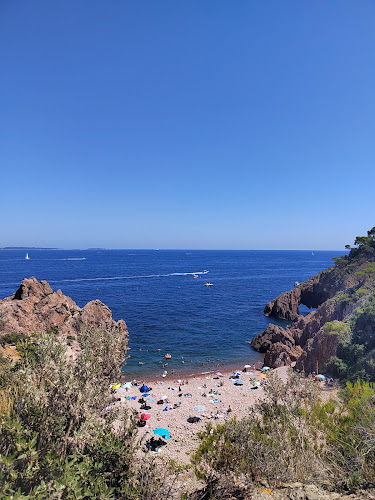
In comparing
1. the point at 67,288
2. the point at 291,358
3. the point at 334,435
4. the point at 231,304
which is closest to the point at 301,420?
the point at 334,435

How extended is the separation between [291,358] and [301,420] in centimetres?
2221

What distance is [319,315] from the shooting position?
28453 mm

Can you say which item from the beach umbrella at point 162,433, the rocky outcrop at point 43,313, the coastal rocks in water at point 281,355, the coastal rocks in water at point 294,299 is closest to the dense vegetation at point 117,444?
the beach umbrella at point 162,433

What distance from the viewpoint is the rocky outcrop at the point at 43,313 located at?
24.2 metres

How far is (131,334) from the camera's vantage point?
111 ft

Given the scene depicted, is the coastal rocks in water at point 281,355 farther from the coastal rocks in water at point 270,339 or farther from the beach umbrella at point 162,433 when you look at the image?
the beach umbrella at point 162,433

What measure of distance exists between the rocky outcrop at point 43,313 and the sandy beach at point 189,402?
20.7 ft

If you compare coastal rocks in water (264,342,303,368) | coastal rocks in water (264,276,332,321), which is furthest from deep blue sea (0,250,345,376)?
coastal rocks in water (264,276,332,321)

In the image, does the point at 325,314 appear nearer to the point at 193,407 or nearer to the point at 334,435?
the point at 193,407

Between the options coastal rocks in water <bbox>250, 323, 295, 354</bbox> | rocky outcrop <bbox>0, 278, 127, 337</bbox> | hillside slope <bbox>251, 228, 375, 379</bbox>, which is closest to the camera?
hillside slope <bbox>251, 228, 375, 379</bbox>

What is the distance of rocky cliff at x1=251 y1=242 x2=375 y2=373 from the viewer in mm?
20500

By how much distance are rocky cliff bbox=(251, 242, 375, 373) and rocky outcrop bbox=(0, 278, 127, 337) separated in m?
15.4

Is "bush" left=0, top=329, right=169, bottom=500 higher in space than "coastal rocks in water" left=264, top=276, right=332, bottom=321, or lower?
higher

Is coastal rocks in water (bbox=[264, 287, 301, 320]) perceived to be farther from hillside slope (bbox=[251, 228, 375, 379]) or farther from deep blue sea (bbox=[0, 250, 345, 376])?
deep blue sea (bbox=[0, 250, 345, 376])
